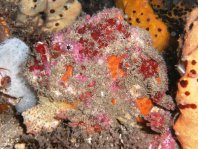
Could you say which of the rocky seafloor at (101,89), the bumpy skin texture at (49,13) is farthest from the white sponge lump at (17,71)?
the bumpy skin texture at (49,13)

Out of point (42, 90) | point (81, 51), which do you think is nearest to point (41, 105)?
point (42, 90)

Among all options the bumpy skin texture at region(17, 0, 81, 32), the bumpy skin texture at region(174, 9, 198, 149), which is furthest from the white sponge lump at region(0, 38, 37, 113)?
the bumpy skin texture at region(174, 9, 198, 149)

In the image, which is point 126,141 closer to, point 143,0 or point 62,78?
point 62,78

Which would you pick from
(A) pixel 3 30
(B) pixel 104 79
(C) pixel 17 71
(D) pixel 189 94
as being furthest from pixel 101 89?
(A) pixel 3 30

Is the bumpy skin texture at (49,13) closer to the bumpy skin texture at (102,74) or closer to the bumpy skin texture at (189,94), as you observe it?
the bumpy skin texture at (102,74)

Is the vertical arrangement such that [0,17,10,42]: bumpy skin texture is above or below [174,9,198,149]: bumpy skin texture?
below

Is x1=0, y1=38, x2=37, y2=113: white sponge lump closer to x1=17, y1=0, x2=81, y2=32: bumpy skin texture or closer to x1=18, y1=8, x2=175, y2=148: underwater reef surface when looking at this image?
x1=18, y1=8, x2=175, y2=148: underwater reef surface

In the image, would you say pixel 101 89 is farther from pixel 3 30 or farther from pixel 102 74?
pixel 3 30
